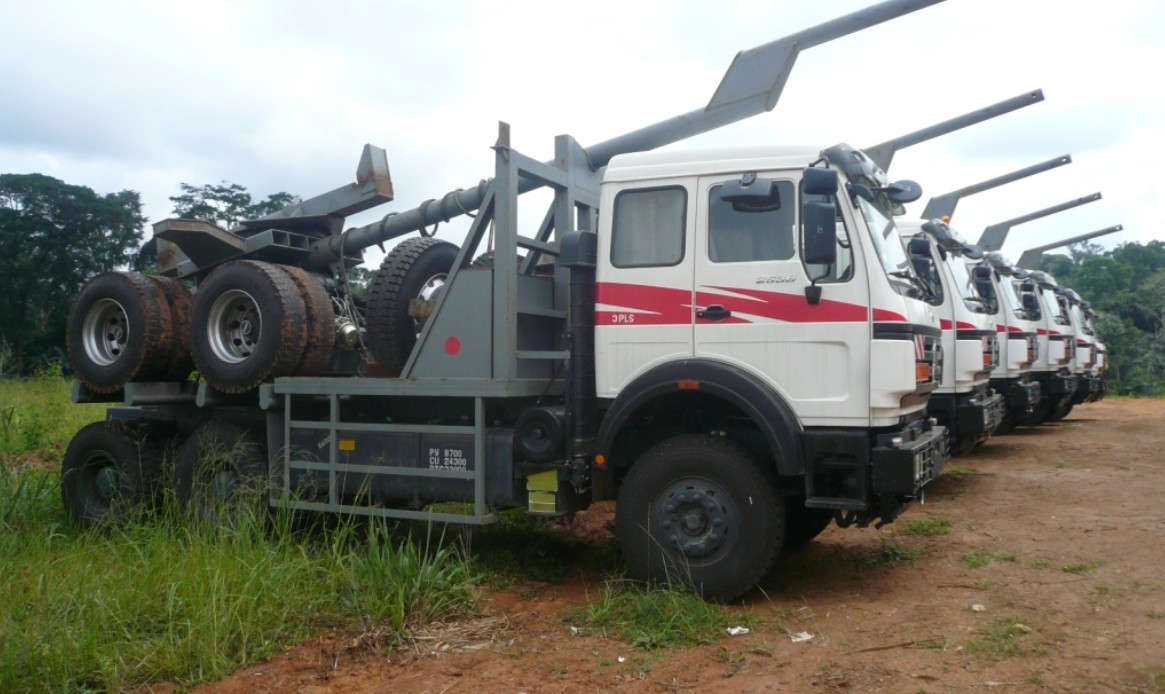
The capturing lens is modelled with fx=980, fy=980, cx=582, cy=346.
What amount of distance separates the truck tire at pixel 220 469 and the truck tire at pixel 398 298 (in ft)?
3.95

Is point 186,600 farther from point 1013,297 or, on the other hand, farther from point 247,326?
point 1013,297

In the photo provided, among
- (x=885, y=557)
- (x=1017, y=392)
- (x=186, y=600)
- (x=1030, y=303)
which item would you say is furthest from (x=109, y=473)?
(x=1030, y=303)

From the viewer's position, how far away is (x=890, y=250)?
5914mm

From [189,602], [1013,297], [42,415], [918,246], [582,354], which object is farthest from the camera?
[42,415]

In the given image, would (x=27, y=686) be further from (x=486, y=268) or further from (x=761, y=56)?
(x=761, y=56)

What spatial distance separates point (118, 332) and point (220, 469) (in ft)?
5.22

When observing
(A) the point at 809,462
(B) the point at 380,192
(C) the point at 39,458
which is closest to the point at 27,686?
(A) the point at 809,462

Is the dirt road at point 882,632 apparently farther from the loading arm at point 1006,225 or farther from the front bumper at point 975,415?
the loading arm at point 1006,225

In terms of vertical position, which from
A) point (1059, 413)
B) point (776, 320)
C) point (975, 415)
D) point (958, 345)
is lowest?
point (1059, 413)

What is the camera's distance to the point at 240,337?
7395mm

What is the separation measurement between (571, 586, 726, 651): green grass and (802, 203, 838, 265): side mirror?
1963 millimetres

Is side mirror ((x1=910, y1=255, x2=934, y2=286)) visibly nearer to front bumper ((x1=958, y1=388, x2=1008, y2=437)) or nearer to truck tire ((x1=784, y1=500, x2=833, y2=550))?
front bumper ((x1=958, y1=388, x2=1008, y2=437))

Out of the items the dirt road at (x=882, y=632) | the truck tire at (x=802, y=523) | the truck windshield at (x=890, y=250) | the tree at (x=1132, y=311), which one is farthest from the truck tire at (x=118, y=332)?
the tree at (x=1132, y=311)

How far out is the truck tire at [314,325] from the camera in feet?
23.4
